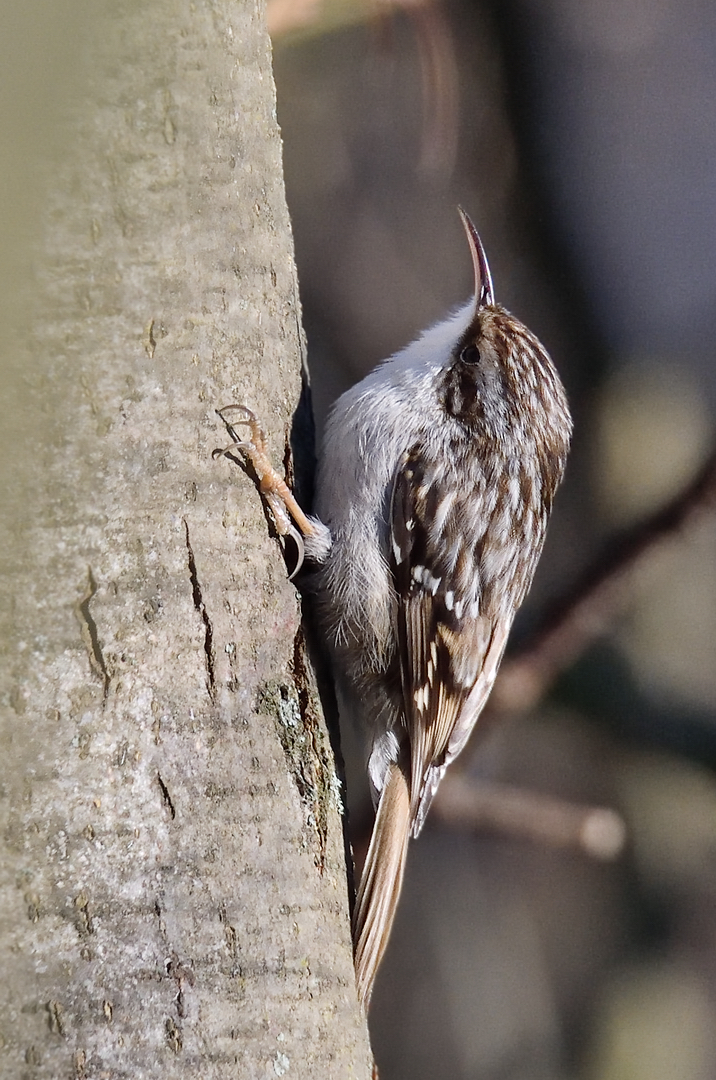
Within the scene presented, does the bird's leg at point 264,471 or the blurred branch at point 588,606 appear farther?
the blurred branch at point 588,606

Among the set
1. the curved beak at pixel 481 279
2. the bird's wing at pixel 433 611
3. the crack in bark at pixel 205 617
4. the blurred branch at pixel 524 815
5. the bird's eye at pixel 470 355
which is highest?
the curved beak at pixel 481 279

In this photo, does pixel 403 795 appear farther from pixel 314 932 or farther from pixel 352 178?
pixel 352 178

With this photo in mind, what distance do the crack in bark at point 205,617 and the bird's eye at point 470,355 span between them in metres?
1.09

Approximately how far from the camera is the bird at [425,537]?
74.4 inches

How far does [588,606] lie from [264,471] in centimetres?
177

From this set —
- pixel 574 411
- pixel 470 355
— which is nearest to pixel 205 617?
pixel 470 355

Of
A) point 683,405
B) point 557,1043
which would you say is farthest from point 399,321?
point 557,1043

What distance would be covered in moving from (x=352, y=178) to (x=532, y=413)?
163 centimetres

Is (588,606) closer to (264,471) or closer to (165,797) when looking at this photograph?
(264,471)

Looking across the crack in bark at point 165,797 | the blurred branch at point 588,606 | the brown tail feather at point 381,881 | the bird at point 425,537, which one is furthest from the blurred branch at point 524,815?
the crack in bark at point 165,797

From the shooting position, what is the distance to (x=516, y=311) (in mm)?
3301

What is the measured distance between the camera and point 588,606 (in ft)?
9.84

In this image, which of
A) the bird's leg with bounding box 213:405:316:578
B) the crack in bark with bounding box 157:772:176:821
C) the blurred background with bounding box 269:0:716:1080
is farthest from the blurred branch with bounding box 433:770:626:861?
the crack in bark with bounding box 157:772:176:821

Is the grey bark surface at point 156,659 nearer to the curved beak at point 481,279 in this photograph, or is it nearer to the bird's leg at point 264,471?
the bird's leg at point 264,471
